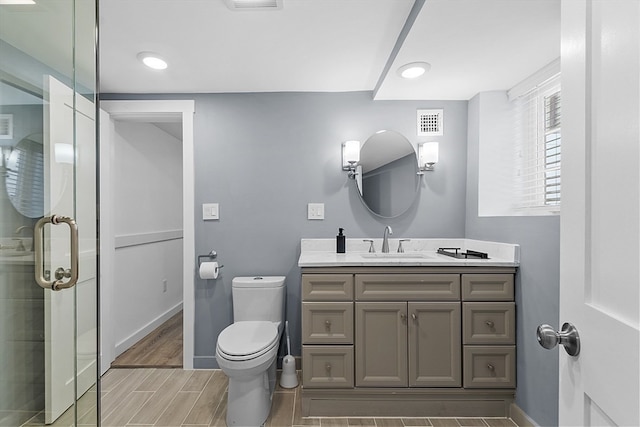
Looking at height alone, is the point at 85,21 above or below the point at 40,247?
above

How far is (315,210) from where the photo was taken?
254 cm

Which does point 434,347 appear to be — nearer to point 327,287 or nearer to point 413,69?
point 327,287

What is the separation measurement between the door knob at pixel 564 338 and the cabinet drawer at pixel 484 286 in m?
1.31

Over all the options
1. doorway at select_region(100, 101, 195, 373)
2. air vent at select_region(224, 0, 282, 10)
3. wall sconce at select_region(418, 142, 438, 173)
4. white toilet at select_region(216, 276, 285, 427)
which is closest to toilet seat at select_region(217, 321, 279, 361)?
white toilet at select_region(216, 276, 285, 427)

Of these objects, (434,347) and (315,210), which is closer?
(434,347)

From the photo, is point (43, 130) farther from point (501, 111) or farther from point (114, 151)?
point (501, 111)

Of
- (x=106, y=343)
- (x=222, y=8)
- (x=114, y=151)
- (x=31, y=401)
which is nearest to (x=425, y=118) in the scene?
(x=222, y=8)

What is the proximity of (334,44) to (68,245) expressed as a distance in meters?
1.61

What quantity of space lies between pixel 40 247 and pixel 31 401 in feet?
1.76

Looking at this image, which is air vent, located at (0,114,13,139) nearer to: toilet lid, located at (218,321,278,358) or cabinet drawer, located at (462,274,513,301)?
toilet lid, located at (218,321,278,358)

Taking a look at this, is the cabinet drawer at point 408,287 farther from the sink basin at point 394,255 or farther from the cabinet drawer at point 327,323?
the sink basin at point 394,255

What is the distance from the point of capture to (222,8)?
5.12ft

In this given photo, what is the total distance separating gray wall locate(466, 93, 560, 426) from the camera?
5.36 ft

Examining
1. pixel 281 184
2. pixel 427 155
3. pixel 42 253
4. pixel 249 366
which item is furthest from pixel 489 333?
pixel 42 253
